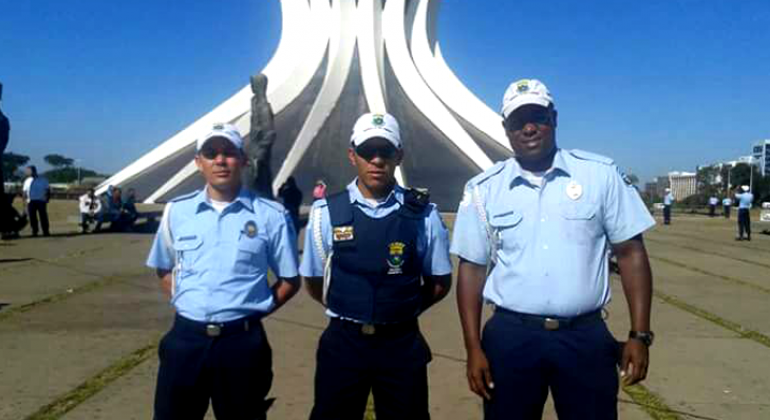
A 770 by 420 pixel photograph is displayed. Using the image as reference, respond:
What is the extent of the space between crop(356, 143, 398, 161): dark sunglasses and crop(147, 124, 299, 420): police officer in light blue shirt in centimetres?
36

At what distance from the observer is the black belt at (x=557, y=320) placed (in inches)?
84.5

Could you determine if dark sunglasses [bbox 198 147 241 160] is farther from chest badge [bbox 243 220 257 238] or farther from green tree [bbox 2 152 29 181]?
green tree [bbox 2 152 29 181]

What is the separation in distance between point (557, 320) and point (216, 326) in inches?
40.0

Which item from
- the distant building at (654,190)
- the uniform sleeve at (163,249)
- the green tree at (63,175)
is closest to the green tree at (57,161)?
the green tree at (63,175)

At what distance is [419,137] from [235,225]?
53.8 ft

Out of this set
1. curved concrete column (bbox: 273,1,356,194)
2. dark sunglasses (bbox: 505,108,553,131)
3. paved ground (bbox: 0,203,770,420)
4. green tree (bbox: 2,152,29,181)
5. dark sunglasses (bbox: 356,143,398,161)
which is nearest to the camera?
dark sunglasses (bbox: 505,108,553,131)

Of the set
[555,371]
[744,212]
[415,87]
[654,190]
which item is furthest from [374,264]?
[654,190]

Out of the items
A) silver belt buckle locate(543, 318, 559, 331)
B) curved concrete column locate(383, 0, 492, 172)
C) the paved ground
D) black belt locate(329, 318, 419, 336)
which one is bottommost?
the paved ground

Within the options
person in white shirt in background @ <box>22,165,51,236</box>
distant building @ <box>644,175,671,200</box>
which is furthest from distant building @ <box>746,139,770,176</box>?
person in white shirt in background @ <box>22,165,51,236</box>

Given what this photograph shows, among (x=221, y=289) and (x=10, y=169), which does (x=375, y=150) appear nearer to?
(x=221, y=289)

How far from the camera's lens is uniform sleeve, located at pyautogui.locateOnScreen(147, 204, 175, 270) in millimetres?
2443

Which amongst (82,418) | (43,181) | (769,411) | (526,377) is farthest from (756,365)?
(43,181)

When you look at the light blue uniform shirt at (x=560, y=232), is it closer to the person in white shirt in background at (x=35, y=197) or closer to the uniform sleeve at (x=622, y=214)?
the uniform sleeve at (x=622, y=214)

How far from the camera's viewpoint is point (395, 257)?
2.29 metres
